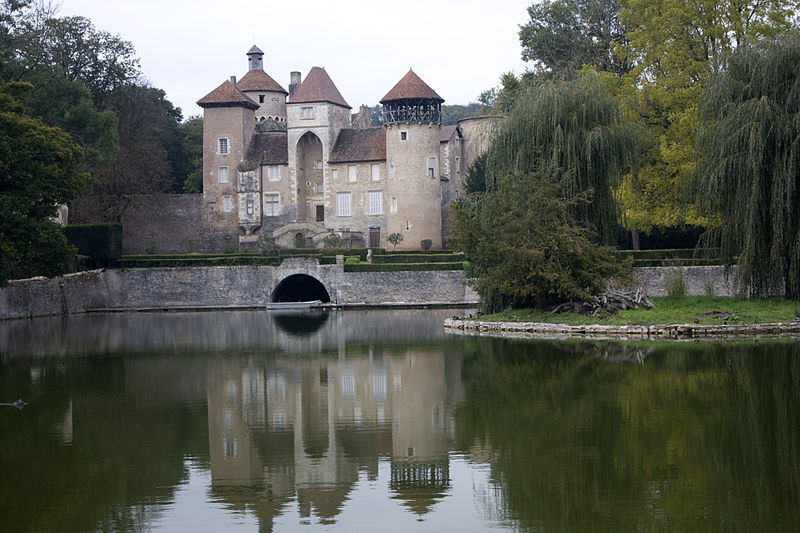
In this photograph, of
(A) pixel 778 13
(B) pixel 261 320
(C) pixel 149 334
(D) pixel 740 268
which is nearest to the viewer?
(D) pixel 740 268

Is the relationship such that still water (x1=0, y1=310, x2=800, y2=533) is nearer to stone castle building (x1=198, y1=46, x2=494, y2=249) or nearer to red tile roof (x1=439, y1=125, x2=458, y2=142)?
stone castle building (x1=198, y1=46, x2=494, y2=249)

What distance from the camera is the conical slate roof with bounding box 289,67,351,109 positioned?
52219mm

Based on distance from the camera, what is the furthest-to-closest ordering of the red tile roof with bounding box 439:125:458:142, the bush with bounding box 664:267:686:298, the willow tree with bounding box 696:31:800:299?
the red tile roof with bounding box 439:125:458:142 → the bush with bounding box 664:267:686:298 → the willow tree with bounding box 696:31:800:299

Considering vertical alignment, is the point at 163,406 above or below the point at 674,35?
below

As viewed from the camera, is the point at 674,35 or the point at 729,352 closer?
the point at 729,352

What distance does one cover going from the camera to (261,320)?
3491 centimetres

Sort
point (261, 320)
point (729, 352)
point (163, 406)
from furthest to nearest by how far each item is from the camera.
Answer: point (261, 320) → point (729, 352) → point (163, 406)

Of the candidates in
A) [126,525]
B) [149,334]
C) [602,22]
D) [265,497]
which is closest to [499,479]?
[265,497]

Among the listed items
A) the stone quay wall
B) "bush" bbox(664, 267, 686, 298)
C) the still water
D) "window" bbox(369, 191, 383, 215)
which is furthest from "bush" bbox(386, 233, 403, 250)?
the still water

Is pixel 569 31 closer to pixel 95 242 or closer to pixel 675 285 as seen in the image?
pixel 675 285

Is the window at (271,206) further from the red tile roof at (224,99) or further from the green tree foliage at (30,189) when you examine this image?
the green tree foliage at (30,189)

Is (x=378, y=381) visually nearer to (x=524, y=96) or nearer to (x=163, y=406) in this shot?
(x=163, y=406)

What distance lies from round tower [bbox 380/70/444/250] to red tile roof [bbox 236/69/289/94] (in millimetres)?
11950

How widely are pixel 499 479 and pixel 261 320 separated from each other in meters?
25.4
